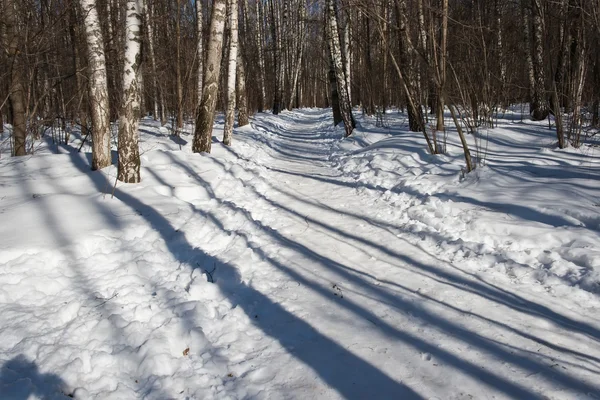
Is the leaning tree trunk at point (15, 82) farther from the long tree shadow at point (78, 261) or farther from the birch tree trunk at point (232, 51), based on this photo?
the birch tree trunk at point (232, 51)

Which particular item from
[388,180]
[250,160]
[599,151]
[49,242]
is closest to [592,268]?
[388,180]

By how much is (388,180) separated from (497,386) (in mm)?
5159

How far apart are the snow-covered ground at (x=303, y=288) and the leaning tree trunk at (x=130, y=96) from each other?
1.31 feet

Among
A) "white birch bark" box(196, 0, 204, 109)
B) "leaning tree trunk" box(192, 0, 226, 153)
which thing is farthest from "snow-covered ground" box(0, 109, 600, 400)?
"white birch bark" box(196, 0, 204, 109)

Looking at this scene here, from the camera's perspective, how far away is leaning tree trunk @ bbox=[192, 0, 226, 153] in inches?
336

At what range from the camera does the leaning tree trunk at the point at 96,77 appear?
6066 mm

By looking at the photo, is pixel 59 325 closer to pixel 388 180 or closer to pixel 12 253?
pixel 12 253

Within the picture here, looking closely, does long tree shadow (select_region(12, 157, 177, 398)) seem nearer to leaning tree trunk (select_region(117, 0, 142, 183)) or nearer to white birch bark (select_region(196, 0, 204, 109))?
leaning tree trunk (select_region(117, 0, 142, 183))

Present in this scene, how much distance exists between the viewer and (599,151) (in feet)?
24.9

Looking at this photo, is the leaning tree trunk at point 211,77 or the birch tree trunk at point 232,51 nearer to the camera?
the leaning tree trunk at point 211,77

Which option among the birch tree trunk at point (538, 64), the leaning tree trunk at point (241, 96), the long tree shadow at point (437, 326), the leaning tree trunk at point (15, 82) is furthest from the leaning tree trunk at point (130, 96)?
the birch tree trunk at point (538, 64)

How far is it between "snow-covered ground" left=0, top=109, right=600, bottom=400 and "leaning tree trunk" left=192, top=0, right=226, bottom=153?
285cm

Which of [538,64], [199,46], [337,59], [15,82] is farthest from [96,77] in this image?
[538,64]

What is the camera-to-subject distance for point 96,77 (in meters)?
6.29
